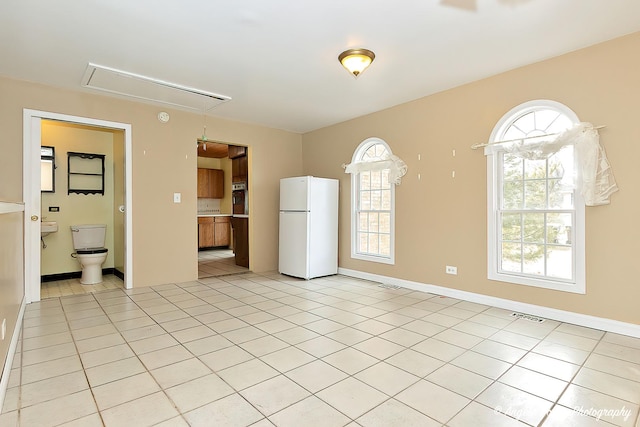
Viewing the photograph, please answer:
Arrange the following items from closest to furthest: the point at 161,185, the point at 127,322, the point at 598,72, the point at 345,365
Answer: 1. the point at 345,365
2. the point at 598,72
3. the point at 127,322
4. the point at 161,185

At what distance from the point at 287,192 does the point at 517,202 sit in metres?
3.17

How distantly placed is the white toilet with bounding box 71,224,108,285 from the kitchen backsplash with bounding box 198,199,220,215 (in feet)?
12.6

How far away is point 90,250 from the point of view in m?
4.80

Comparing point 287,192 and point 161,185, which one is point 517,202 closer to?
point 287,192

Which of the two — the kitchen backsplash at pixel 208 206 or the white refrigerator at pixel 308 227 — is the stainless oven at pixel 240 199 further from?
the kitchen backsplash at pixel 208 206

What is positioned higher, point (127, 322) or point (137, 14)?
point (137, 14)

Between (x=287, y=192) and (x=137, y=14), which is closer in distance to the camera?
(x=137, y=14)

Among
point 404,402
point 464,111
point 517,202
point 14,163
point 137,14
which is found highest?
point 137,14

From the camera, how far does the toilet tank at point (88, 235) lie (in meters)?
4.94

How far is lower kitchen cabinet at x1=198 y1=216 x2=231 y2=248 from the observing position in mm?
8232

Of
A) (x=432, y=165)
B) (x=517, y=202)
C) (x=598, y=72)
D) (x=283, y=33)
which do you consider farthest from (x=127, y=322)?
(x=598, y=72)

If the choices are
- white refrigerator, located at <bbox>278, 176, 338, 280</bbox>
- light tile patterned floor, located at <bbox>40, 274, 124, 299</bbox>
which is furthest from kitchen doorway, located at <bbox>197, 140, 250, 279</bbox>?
light tile patterned floor, located at <bbox>40, 274, 124, 299</bbox>

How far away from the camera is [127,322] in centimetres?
316

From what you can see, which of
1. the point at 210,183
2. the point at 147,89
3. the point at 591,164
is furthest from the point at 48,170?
the point at 591,164
